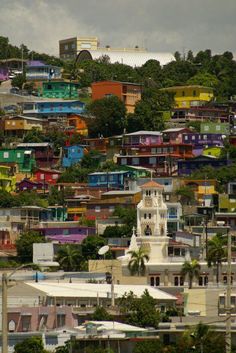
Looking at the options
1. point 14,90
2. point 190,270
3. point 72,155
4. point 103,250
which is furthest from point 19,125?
point 190,270

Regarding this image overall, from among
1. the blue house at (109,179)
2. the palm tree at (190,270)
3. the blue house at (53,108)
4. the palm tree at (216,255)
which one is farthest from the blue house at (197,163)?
the palm tree at (190,270)

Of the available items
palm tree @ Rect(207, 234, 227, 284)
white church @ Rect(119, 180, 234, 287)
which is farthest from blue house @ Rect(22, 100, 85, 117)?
palm tree @ Rect(207, 234, 227, 284)

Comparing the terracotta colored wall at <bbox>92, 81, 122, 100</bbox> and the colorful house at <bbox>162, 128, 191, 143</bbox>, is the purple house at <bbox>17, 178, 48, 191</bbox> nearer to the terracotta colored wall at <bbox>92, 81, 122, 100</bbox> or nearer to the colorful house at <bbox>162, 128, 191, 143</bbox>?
the colorful house at <bbox>162, 128, 191, 143</bbox>

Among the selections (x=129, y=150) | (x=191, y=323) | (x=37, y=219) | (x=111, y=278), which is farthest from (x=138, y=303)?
(x=129, y=150)

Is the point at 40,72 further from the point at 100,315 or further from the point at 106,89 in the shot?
the point at 100,315

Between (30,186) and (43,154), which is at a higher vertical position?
(43,154)
